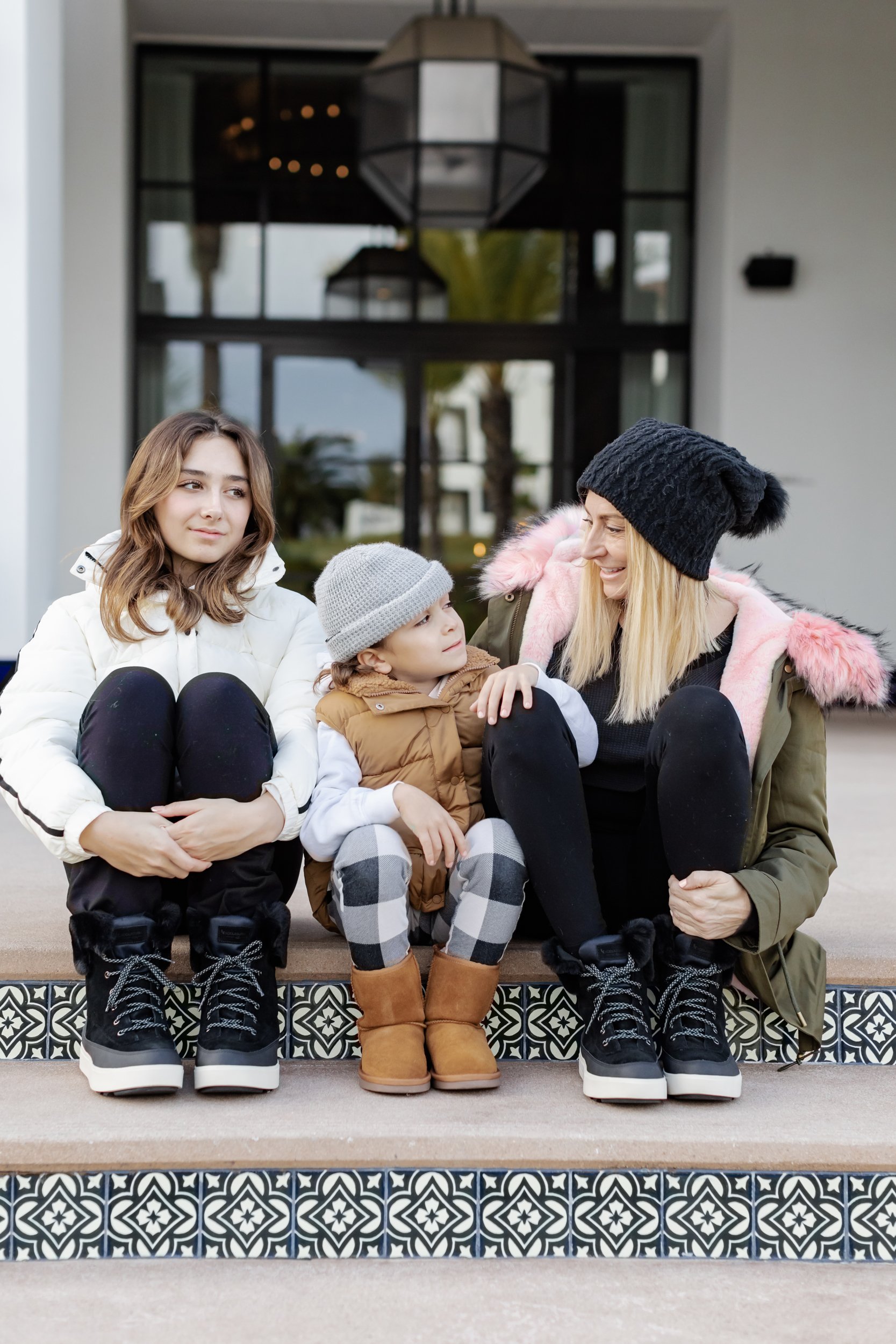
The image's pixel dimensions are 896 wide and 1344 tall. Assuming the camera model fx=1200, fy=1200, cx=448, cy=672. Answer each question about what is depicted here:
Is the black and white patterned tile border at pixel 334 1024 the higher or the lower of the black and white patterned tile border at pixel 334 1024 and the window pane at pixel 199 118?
the lower

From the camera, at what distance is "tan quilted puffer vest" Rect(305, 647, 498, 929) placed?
5.58ft

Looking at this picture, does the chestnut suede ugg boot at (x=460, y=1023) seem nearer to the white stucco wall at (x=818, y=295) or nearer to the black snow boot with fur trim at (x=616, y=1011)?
the black snow boot with fur trim at (x=616, y=1011)

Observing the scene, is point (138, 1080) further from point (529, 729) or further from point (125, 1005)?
point (529, 729)

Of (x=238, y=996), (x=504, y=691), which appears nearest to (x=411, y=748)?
(x=504, y=691)

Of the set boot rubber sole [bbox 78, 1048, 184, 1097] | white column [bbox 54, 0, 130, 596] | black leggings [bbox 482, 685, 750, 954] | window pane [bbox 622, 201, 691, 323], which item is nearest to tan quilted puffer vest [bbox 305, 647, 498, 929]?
black leggings [bbox 482, 685, 750, 954]

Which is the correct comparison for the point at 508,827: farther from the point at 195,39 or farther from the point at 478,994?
the point at 195,39

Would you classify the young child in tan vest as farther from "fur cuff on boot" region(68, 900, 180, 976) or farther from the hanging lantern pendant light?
the hanging lantern pendant light

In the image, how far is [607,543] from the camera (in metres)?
1.76

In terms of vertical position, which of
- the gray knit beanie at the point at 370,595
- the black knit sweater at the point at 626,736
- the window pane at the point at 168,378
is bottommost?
the black knit sweater at the point at 626,736

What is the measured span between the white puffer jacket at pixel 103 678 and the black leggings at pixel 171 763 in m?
0.03

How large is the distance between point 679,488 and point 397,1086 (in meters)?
0.89

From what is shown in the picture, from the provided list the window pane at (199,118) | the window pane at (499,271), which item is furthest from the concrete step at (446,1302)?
the window pane at (199,118)

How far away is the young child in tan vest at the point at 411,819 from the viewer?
5.13ft

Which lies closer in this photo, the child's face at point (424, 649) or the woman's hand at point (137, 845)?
the woman's hand at point (137, 845)
